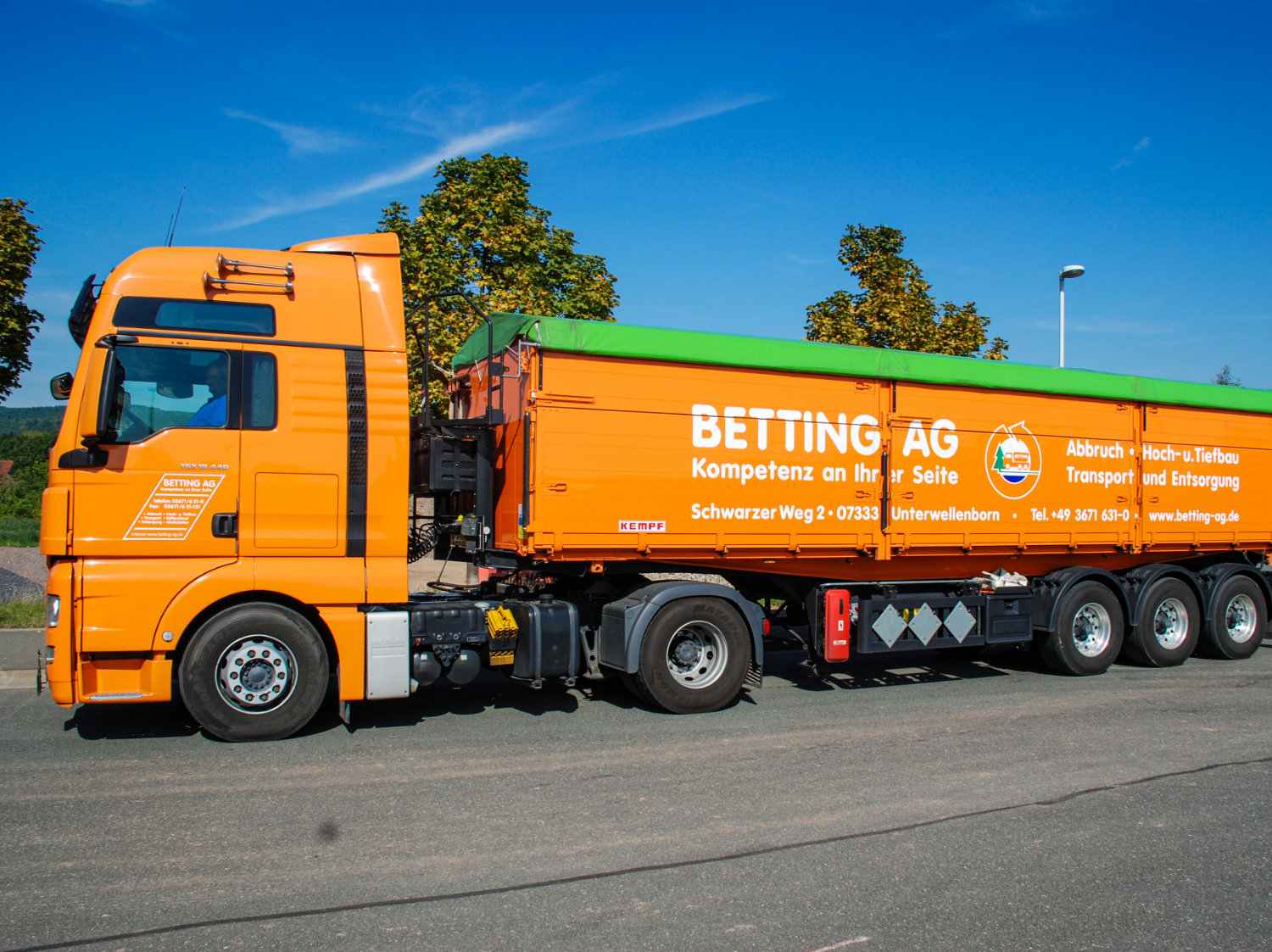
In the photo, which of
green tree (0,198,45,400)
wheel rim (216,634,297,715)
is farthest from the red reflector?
green tree (0,198,45,400)

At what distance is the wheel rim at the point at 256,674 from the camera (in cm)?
651

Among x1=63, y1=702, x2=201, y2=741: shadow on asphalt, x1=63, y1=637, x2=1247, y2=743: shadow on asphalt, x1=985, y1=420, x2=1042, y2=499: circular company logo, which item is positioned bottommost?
x1=63, y1=637, x2=1247, y2=743: shadow on asphalt

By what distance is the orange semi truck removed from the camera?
21.1 ft

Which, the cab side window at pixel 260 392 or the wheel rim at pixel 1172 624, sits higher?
the cab side window at pixel 260 392

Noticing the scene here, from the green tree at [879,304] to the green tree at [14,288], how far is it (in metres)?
12.6

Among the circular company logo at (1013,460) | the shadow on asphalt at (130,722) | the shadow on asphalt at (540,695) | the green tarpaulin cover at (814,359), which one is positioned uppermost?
the green tarpaulin cover at (814,359)

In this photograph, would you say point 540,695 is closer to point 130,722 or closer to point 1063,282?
point 130,722

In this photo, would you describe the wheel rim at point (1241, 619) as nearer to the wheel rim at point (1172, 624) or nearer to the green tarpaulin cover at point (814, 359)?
the wheel rim at point (1172, 624)

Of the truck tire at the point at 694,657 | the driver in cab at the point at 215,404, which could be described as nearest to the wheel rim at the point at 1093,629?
the truck tire at the point at 694,657

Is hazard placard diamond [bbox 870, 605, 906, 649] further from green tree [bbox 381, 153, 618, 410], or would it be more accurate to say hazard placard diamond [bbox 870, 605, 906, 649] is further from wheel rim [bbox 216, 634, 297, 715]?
green tree [bbox 381, 153, 618, 410]

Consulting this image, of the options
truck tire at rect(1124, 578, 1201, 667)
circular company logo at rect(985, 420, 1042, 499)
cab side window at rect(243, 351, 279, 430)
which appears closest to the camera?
cab side window at rect(243, 351, 279, 430)

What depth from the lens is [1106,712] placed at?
796 centimetres

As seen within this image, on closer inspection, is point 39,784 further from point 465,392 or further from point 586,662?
point 465,392

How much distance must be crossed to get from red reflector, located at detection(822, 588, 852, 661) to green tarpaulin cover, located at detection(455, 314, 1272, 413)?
204 cm
